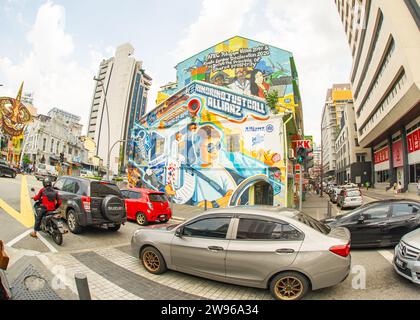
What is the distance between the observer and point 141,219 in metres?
10.0

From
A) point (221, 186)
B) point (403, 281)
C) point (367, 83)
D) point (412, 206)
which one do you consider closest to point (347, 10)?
point (367, 83)

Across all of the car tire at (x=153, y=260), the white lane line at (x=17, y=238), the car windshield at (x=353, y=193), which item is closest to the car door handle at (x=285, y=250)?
the car tire at (x=153, y=260)

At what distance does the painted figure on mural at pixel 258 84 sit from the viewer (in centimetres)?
2780

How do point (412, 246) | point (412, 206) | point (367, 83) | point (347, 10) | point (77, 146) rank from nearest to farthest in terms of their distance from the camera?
1. point (412, 246)
2. point (412, 206)
3. point (367, 83)
4. point (347, 10)
5. point (77, 146)

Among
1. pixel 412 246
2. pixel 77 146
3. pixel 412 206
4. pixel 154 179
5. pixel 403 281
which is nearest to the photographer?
pixel 412 246

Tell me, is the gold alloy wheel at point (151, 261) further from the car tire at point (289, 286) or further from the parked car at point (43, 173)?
the parked car at point (43, 173)

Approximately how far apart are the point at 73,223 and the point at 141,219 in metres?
3.09

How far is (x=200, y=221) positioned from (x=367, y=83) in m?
47.8

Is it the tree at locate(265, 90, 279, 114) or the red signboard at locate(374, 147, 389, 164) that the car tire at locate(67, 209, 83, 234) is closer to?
the tree at locate(265, 90, 279, 114)

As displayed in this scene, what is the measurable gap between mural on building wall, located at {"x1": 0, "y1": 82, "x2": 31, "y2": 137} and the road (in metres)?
37.5

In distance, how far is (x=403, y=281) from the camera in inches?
173

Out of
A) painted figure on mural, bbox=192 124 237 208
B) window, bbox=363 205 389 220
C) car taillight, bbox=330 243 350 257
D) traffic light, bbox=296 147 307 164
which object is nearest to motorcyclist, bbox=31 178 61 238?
car taillight, bbox=330 243 350 257

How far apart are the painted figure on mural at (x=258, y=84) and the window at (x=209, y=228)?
25823 mm

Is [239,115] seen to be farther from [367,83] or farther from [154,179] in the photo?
[367,83]
